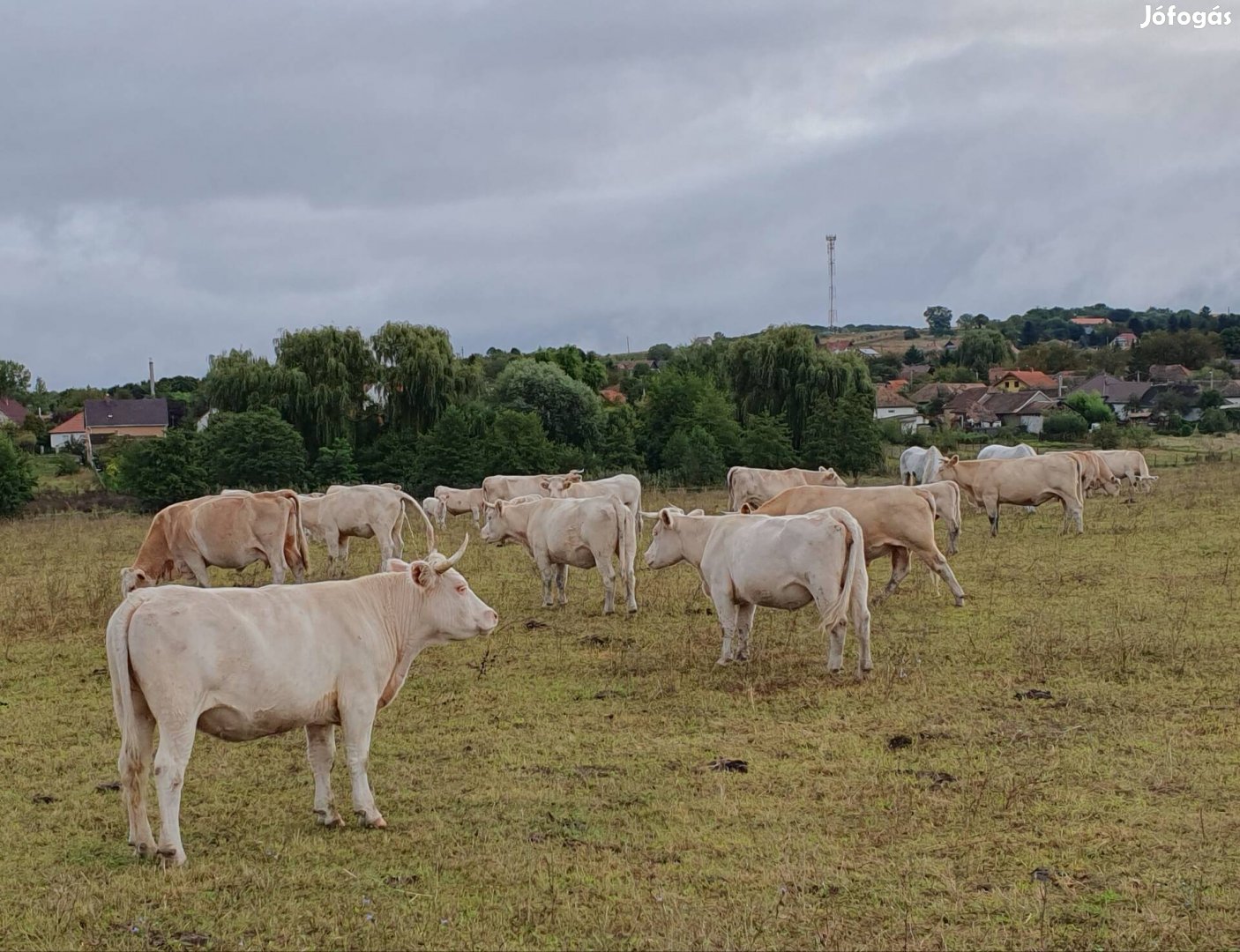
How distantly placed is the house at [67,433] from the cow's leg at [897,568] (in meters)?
59.1

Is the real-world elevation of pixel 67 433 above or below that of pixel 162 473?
above

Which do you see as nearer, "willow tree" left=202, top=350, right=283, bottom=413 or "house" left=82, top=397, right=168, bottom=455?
"willow tree" left=202, top=350, right=283, bottom=413

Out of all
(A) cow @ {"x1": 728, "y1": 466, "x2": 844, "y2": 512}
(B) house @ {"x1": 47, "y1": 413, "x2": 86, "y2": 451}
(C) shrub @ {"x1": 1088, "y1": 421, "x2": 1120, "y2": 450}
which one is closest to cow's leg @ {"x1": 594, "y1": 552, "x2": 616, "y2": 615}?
(A) cow @ {"x1": 728, "y1": 466, "x2": 844, "y2": 512}

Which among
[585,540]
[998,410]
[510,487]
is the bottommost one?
[585,540]

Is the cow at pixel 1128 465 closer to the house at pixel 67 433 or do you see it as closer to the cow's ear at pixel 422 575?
the cow's ear at pixel 422 575

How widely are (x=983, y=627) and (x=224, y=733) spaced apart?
27.5ft

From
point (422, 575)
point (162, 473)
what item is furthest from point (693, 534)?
point (162, 473)

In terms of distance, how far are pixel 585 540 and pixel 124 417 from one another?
195 feet

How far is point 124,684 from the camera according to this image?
6211mm

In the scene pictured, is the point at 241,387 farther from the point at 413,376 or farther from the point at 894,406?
the point at 894,406

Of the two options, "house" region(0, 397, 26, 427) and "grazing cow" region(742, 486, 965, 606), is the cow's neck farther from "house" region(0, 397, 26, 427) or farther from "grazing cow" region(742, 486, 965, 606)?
"house" region(0, 397, 26, 427)

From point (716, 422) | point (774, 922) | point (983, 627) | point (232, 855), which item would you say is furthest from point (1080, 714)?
point (716, 422)

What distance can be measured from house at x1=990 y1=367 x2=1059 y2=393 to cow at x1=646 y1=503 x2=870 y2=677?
9143 cm

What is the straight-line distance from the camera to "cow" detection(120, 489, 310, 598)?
15344 mm
